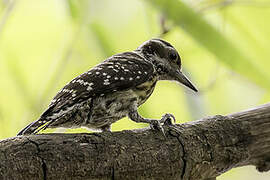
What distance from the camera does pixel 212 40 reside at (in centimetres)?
224

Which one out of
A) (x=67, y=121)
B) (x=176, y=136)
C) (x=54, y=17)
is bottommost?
(x=176, y=136)

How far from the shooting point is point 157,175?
70.5 inches

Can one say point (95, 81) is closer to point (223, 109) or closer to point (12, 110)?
point (12, 110)

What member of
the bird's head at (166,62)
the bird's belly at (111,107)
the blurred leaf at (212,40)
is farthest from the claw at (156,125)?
the blurred leaf at (212,40)

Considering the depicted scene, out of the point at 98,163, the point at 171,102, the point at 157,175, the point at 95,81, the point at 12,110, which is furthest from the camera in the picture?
the point at 171,102

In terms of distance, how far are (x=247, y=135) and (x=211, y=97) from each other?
35.2 inches

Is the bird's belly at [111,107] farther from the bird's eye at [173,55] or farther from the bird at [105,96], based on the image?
the bird's eye at [173,55]

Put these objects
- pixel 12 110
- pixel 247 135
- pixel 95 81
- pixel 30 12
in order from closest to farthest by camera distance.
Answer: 1. pixel 95 81
2. pixel 247 135
3. pixel 12 110
4. pixel 30 12

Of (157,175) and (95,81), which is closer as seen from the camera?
(157,175)

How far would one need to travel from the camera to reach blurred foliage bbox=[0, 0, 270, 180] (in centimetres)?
226

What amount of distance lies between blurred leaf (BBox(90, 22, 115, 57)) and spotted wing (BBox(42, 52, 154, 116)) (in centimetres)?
11

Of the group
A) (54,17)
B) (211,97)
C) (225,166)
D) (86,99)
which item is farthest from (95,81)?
(211,97)

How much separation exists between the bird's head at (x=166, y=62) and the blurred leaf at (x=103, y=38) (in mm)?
183

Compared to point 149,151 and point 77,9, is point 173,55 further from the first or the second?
point 149,151
